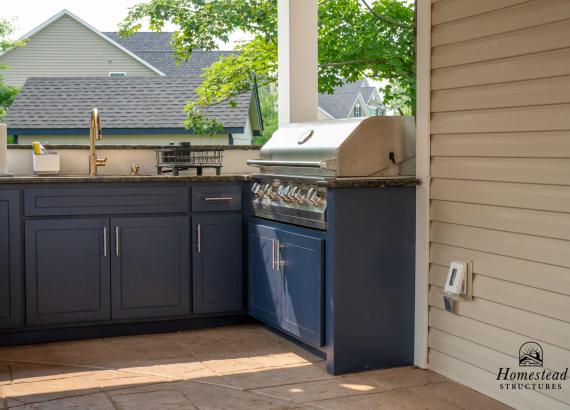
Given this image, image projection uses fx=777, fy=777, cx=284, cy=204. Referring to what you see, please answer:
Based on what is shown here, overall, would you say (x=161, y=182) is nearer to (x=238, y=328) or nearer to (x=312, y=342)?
(x=238, y=328)

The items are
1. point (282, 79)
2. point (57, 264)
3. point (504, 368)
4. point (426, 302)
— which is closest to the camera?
point (504, 368)

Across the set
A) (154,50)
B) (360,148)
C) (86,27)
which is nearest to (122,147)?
(360,148)

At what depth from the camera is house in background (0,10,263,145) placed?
9055 millimetres

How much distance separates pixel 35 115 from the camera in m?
9.09

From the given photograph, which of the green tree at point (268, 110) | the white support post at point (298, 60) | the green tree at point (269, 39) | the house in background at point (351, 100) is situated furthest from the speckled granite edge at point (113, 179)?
the green tree at point (268, 110)

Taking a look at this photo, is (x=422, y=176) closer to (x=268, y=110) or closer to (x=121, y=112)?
(x=121, y=112)

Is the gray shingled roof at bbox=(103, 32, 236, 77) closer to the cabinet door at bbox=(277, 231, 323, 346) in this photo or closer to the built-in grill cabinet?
the cabinet door at bbox=(277, 231, 323, 346)

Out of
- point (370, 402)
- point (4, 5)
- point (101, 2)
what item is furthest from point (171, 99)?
point (370, 402)

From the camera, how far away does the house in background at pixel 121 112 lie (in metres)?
8.92

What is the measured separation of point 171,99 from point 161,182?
540 cm

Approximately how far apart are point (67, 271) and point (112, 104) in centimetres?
591

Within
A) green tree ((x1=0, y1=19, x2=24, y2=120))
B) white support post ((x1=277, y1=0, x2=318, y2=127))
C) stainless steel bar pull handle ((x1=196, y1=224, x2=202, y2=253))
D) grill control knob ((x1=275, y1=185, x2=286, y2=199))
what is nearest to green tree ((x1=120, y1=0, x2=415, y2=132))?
green tree ((x1=0, y1=19, x2=24, y2=120))

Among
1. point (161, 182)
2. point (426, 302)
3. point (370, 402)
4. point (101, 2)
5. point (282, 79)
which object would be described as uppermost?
point (101, 2)

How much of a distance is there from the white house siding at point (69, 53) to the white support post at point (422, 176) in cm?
791
